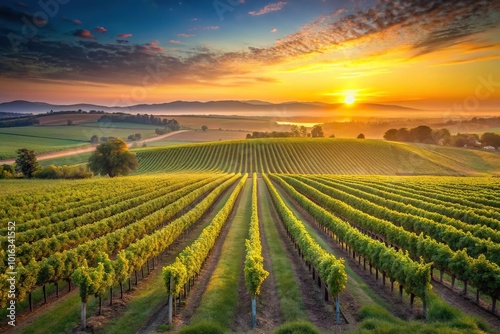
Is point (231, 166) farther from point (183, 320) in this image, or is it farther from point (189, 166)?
point (183, 320)

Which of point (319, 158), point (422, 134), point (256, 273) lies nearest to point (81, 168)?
point (319, 158)

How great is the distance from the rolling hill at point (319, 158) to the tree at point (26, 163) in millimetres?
40214

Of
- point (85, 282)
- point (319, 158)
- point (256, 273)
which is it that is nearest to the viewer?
point (85, 282)

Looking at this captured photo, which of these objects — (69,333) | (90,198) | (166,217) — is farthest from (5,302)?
(90,198)

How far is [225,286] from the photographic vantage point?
2256 cm

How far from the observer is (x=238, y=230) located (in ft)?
124

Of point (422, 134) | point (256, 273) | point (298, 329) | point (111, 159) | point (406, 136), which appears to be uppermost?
point (422, 134)

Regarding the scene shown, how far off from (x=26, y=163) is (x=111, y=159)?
20.5 metres

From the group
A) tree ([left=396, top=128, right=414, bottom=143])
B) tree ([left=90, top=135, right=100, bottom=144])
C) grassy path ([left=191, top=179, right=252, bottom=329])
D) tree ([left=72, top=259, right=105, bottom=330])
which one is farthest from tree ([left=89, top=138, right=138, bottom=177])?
tree ([left=396, top=128, right=414, bottom=143])

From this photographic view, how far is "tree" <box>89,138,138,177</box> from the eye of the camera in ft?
300

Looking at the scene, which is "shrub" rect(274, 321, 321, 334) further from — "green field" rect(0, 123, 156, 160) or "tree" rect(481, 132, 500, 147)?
"tree" rect(481, 132, 500, 147)

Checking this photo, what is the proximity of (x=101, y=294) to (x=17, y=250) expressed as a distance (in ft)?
31.0

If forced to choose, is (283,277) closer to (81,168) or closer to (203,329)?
(203,329)

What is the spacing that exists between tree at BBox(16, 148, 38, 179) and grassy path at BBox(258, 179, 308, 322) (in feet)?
242
